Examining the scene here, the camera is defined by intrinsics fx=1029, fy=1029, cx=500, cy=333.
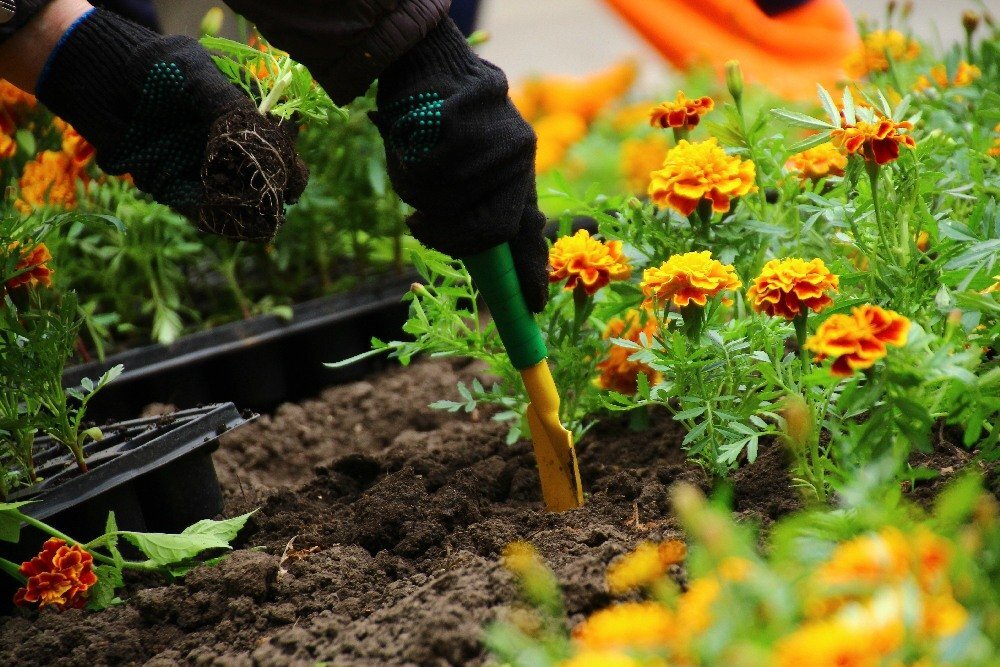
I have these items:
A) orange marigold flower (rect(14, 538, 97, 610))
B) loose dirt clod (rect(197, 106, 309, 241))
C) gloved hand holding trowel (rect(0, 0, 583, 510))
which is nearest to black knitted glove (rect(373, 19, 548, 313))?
gloved hand holding trowel (rect(0, 0, 583, 510))

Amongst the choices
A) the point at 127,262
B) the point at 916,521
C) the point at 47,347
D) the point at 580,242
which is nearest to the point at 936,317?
the point at 916,521

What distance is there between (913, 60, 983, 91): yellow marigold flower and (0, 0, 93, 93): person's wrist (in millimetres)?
1838

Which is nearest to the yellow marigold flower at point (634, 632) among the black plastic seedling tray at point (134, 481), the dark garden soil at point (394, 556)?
the dark garden soil at point (394, 556)

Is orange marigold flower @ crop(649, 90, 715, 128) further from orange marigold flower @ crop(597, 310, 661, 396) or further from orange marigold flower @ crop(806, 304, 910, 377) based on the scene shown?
orange marigold flower @ crop(806, 304, 910, 377)

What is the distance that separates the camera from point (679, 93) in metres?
1.74

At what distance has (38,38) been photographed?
5.06 feet

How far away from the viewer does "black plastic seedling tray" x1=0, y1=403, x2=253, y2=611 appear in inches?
63.7

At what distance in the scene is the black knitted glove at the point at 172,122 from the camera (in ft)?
5.00

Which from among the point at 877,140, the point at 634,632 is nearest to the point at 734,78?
the point at 877,140

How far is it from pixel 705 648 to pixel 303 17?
959mm

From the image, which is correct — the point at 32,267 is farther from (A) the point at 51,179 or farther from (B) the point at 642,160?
(B) the point at 642,160

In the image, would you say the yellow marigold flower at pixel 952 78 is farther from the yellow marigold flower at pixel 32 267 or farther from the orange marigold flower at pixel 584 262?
the yellow marigold flower at pixel 32 267

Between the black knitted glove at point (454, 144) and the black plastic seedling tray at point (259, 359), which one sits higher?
the black knitted glove at point (454, 144)

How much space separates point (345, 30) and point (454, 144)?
0.21 metres
